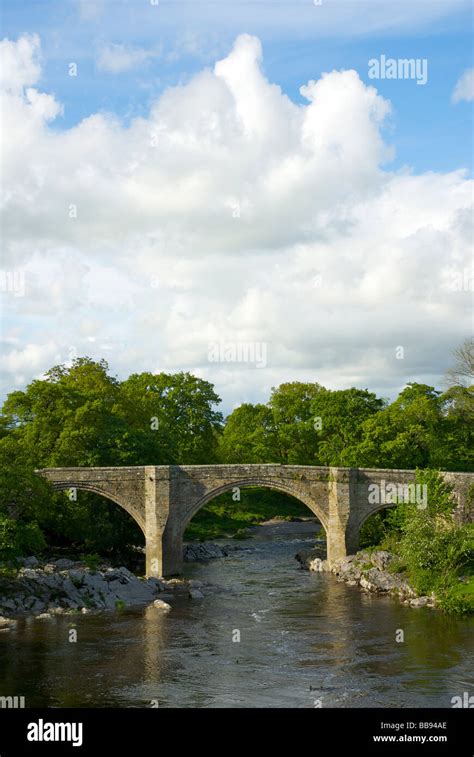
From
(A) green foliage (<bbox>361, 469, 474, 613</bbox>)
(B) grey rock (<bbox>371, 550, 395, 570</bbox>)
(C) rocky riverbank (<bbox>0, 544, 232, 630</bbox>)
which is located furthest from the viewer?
(B) grey rock (<bbox>371, 550, 395, 570</bbox>)

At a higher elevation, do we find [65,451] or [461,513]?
[65,451]

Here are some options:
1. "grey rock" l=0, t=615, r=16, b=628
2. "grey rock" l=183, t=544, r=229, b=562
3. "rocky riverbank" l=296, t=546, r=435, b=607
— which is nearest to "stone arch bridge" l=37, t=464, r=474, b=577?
"rocky riverbank" l=296, t=546, r=435, b=607

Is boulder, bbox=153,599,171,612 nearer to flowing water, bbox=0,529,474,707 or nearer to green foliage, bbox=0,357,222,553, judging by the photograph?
flowing water, bbox=0,529,474,707

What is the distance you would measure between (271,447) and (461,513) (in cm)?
3775

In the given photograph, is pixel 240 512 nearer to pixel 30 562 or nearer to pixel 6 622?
pixel 30 562

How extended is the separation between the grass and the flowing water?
27118mm

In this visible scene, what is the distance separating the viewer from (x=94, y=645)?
3403 cm

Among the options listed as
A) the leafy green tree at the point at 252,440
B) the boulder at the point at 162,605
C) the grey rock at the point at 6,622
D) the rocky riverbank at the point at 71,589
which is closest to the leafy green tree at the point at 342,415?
the leafy green tree at the point at 252,440

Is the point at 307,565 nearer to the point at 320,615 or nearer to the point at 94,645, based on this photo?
the point at 320,615

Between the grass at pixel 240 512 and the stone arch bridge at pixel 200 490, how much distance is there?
16904mm

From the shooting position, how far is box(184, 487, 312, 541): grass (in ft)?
240

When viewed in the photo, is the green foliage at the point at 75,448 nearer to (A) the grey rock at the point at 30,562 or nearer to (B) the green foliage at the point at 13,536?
(A) the grey rock at the point at 30,562

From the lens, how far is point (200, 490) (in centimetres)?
5238
